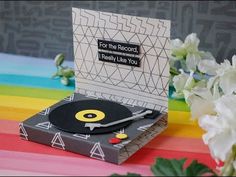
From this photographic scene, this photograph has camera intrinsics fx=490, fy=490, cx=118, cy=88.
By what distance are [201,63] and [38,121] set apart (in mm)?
363

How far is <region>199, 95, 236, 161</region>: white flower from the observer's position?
80 centimetres

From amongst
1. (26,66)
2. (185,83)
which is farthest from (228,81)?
(26,66)

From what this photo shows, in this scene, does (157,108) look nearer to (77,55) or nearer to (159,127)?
(159,127)

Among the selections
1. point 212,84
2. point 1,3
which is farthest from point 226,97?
point 1,3

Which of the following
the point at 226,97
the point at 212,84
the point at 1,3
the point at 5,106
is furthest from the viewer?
the point at 1,3

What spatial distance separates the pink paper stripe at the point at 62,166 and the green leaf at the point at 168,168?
0.34 feet

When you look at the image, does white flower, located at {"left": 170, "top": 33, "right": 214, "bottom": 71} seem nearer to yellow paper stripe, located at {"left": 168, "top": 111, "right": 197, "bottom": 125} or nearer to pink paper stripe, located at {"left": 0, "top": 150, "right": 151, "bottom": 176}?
yellow paper stripe, located at {"left": 168, "top": 111, "right": 197, "bottom": 125}

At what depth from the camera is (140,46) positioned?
1.01 meters

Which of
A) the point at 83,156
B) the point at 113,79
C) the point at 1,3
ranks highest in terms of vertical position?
the point at 1,3

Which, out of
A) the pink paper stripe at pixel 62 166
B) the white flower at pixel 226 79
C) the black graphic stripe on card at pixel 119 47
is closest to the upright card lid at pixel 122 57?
the black graphic stripe on card at pixel 119 47

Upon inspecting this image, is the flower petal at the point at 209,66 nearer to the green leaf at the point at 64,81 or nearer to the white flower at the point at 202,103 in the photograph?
the white flower at the point at 202,103

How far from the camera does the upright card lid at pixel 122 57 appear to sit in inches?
38.9

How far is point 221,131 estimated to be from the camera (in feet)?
2.66

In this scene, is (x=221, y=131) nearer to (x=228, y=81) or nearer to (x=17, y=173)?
(x=228, y=81)
